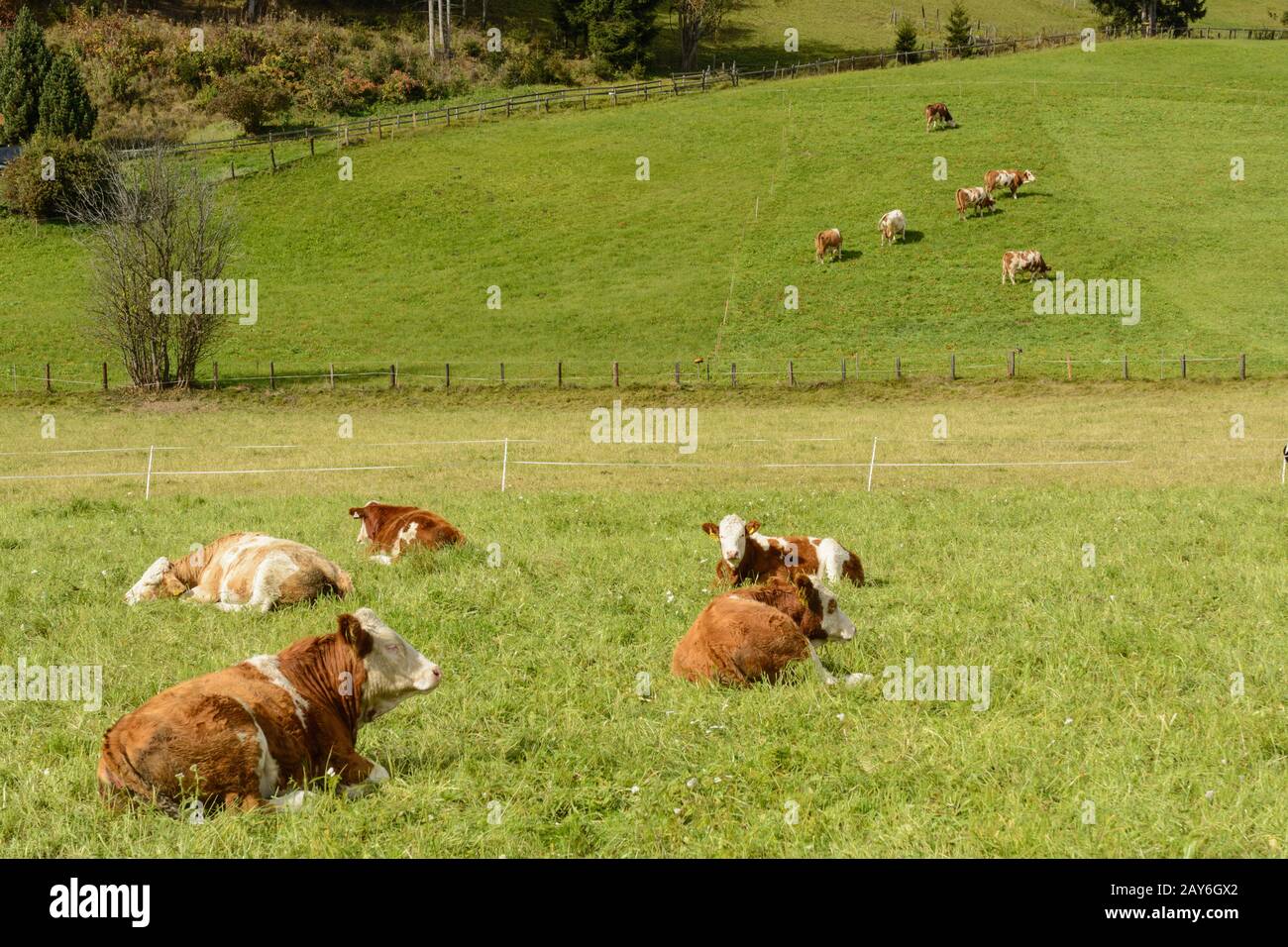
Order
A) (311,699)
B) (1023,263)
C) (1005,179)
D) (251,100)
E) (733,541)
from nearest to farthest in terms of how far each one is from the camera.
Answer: (311,699) < (733,541) < (1023,263) < (1005,179) < (251,100)

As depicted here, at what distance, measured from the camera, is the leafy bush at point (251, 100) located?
66875 millimetres

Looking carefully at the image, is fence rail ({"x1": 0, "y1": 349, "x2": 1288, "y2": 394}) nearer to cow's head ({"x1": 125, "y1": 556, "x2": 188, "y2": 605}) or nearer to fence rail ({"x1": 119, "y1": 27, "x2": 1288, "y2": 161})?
fence rail ({"x1": 119, "y1": 27, "x2": 1288, "y2": 161})

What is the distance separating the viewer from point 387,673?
23.3 ft

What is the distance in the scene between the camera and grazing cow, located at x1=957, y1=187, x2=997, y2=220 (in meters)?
51.6

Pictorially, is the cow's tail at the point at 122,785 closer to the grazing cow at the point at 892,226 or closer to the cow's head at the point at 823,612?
the cow's head at the point at 823,612

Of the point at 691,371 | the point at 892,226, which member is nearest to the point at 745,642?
the point at 691,371

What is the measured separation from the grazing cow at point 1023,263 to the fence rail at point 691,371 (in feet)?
23.8

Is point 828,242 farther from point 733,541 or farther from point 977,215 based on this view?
point 733,541

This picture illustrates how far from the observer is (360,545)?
1364 cm

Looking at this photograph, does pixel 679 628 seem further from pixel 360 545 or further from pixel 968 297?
pixel 968 297

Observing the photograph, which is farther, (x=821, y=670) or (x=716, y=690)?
(x=821, y=670)

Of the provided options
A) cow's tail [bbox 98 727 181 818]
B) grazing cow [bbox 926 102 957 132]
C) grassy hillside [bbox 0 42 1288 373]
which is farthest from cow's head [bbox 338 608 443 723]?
grazing cow [bbox 926 102 957 132]

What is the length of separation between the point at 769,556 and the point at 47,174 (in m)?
57.0

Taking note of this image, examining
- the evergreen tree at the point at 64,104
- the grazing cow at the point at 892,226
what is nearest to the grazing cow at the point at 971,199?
the grazing cow at the point at 892,226
